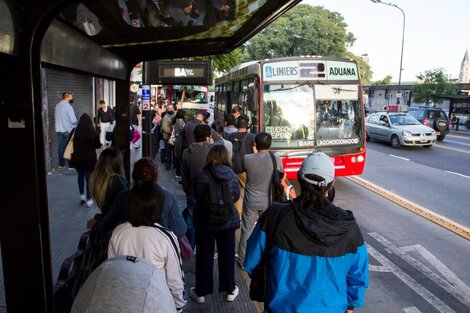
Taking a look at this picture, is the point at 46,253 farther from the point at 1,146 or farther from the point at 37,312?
the point at 1,146

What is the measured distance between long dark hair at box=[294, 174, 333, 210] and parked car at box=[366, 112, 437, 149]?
1714 centimetres

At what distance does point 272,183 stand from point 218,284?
135 centimetres

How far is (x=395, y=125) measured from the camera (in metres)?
19.6

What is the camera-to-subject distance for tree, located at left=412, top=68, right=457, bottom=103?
35156 mm

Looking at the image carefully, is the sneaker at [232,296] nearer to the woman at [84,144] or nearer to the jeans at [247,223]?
the jeans at [247,223]

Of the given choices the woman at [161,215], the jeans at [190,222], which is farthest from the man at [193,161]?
the woman at [161,215]

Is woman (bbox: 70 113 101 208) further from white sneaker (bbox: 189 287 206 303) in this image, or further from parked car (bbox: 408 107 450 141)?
parked car (bbox: 408 107 450 141)

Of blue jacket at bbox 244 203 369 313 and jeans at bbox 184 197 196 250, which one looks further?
jeans at bbox 184 197 196 250

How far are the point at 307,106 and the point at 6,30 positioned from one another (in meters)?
7.87

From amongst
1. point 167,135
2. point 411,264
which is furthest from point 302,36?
point 411,264

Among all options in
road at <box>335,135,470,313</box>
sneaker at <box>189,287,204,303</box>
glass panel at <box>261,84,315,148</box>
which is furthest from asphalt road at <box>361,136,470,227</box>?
sneaker at <box>189,287,204,303</box>

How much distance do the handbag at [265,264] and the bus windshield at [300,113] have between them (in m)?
6.85

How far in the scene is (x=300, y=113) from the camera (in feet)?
31.2

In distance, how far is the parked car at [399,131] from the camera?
18.4 metres
